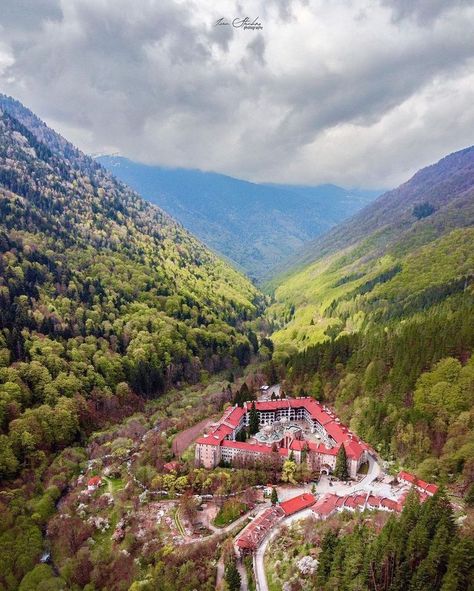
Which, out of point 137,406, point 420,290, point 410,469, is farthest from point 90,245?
point 410,469

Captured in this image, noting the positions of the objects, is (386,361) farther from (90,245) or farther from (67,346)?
(90,245)

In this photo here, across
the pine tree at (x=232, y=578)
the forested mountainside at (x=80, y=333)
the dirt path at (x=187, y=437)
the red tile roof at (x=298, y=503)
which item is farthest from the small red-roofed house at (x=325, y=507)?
the forested mountainside at (x=80, y=333)

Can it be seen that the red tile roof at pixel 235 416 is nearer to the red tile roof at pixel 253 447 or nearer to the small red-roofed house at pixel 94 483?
the red tile roof at pixel 253 447

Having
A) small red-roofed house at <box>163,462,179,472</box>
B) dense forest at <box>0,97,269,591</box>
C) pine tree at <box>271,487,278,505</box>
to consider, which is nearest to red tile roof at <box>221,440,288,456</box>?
small red-roofed house at <box>163,462,179,472</box>

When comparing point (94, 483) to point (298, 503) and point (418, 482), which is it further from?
point (418, 482)

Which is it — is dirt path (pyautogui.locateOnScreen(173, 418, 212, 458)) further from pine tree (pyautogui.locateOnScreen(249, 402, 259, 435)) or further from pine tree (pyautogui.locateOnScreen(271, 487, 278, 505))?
pine tree (pyautogui.locateOnScreen(271, 487, 278, 505))

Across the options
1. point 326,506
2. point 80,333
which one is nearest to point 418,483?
point 326,506
